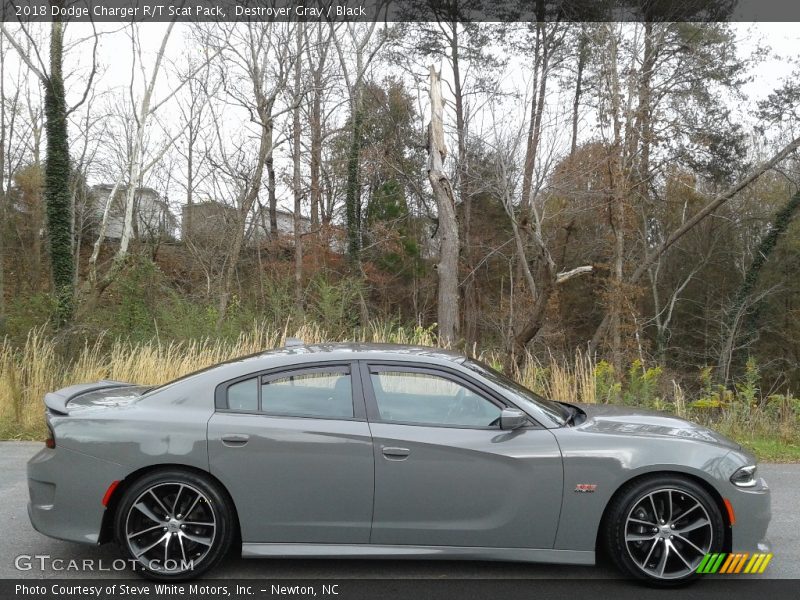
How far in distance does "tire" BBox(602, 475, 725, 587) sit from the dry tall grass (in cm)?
512

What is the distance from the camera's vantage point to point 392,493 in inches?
161

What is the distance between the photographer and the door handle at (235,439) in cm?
414

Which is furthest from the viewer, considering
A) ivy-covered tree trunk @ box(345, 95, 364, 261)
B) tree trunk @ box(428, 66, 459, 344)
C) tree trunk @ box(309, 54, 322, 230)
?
tree trunk @ box(309, 54, 322, 230)

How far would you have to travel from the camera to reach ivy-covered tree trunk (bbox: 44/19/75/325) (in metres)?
16.9

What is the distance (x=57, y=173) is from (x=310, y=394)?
15804mm

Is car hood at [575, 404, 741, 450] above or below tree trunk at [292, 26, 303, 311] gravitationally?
below

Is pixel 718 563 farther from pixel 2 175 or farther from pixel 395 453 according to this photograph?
pixel 2 175

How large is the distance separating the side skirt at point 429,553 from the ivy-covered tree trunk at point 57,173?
13880 millimetres

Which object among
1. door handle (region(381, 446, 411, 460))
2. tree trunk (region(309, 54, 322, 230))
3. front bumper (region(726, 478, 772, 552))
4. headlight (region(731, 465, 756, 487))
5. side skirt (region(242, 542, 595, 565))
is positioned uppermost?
tree trunk (region(309, 54, 322, 230))

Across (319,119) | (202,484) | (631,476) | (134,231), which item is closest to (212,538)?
(202,484)

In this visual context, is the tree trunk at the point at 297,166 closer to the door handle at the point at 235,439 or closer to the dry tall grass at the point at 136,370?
the dry tall grass at the point at 136,370

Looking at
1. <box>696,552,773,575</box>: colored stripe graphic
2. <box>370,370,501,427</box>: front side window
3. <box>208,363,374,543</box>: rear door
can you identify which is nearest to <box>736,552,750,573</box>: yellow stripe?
<box>696,552,773,575</box>: colored stripe graphic

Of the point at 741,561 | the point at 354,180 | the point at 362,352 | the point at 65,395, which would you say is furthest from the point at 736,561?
the point at 354,180

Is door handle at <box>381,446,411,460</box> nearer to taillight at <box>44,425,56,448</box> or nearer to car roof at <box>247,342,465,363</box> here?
car roof at <box>247,342,465,363</box>
